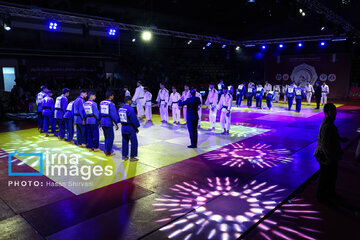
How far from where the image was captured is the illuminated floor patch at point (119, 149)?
5.73 meters

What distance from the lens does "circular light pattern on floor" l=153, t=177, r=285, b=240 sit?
12.2 feet

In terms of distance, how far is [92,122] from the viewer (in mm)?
7520

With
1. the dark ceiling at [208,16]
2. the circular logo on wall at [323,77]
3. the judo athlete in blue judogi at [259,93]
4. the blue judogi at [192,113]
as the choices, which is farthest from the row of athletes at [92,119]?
the circular logo on wall at [323,77]

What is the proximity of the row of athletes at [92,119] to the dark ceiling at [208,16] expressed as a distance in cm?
1220

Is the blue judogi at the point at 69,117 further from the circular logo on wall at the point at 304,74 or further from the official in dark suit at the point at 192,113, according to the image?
the circular logo on wall at the point at 304,74

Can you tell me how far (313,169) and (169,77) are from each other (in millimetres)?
20286

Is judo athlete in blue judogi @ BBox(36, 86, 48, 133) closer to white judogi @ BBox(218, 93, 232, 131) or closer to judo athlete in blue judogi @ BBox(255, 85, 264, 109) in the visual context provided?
white judogi @ BBox(218, 93, 232, 131)

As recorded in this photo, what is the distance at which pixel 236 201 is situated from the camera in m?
4.60

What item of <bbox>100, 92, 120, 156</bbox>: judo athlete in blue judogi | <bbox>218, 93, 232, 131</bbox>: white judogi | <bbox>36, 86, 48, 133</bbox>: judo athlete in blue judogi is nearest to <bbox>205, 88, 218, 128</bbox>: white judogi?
<bbox>218, 93, 232, 131</bbox>: white judogi

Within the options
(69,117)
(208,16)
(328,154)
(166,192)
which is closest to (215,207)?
(166,192)

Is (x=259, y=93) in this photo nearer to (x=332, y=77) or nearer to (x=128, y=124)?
(x=332, y=77)

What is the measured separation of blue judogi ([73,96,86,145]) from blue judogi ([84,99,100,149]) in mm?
270

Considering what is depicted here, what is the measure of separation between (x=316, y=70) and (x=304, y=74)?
1036 mm

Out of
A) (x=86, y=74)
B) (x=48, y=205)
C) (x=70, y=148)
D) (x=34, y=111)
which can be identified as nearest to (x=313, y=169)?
(x=48, y=205)
